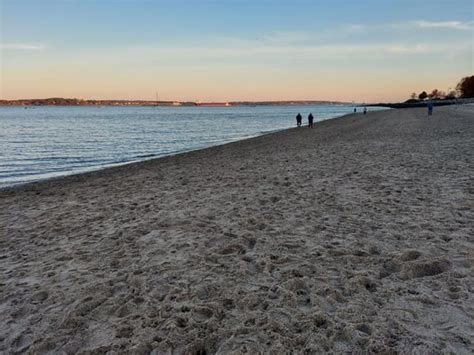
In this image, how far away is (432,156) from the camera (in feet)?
47.5

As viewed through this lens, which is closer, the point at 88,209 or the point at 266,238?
the point at 266,238

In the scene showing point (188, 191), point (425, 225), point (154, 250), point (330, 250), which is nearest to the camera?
point (330, 250)

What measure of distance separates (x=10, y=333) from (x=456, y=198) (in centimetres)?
803

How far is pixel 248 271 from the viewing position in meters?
5.17

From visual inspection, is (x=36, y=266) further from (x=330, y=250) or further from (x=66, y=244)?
(x=330, y=250)

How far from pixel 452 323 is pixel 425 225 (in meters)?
3.15

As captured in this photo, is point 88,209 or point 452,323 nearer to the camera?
point 452,323

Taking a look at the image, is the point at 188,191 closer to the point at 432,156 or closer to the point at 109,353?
Result: the point at 109,353

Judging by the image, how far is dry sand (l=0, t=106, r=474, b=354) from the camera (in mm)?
3744

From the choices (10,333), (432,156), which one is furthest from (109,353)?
(432,156)

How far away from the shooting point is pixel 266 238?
640 centimetres

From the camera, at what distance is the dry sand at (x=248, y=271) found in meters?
3.74

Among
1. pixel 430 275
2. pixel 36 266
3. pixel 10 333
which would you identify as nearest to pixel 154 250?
pixel 36 266

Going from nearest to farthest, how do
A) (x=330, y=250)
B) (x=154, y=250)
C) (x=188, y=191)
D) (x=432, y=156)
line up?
(x=330, y=250)
(x=154, y=250)
(x=188, y=191)
(x=432, y=156)
